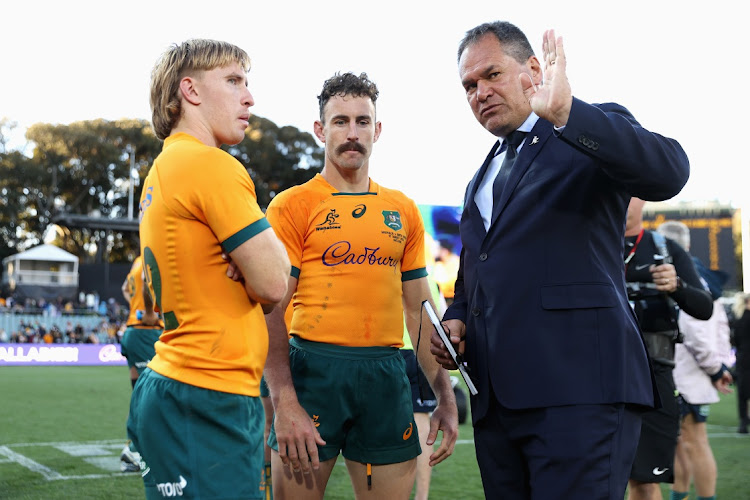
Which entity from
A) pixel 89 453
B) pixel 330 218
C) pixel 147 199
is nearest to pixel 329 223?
pixel 330 218

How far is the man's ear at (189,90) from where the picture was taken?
8.88 feet

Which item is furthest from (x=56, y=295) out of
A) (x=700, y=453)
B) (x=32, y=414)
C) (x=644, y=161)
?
(x=644, y=161)

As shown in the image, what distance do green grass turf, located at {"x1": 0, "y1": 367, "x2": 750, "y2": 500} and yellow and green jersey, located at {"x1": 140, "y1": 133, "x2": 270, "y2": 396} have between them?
4.76 m

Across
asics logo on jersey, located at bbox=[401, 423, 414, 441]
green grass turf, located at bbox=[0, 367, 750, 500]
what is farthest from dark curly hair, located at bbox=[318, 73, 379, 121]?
green grass turf, located at bbox=[0, 367, 750, 500]

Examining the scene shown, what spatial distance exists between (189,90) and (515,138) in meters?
1.23

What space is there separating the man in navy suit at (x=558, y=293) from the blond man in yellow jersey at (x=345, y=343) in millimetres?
767

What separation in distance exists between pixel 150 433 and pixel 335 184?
169cm

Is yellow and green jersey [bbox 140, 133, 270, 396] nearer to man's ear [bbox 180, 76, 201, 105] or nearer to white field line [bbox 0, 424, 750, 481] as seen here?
man's ear [bbox 180, 76, 201, 105]

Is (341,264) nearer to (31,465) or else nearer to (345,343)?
(345,343)

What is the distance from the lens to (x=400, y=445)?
357cm

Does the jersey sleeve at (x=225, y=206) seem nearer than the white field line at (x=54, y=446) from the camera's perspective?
Yes

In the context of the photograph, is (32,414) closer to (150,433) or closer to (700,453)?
(700,453)

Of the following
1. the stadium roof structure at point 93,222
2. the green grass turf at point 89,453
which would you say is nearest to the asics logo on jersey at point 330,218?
the green grass turf at point 89,453

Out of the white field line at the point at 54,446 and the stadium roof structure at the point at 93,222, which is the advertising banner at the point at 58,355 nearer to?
the white field line at the point at 54,446
